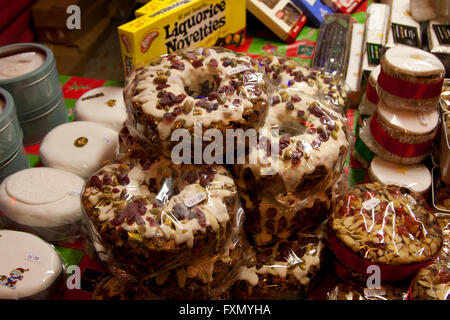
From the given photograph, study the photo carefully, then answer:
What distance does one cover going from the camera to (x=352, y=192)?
130 cm

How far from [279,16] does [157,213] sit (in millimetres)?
1766

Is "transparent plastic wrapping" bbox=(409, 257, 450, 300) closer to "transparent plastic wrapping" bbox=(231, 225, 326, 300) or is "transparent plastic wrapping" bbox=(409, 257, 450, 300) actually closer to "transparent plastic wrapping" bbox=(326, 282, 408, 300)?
"transparent plastic wrapping" bbox=(326, 282, 408, 300)

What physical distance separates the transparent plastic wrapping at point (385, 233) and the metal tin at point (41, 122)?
1210mm

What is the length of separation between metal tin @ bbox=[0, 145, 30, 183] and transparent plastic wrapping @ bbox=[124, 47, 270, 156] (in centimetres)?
56

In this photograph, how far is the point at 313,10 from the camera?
8.25 feet

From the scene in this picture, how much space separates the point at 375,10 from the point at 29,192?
6.74ft

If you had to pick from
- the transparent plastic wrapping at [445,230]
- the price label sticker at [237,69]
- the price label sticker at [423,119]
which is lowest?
the transparent plastic wrapping at [445,230]

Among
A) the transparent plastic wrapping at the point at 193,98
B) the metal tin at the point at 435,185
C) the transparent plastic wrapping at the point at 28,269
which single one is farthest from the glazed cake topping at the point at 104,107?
the metal tin at the point at 435,185

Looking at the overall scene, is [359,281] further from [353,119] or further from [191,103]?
[353,119]

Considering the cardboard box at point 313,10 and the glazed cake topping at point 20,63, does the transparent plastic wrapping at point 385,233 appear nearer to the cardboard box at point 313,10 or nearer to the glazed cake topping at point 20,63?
the glazed cake topping at point 20,63

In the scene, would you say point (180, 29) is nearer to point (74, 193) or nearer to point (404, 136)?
point (74, 193)

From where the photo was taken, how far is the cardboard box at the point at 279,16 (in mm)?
2393

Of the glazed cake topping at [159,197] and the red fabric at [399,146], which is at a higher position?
the glazed cake topping at [159,197]
